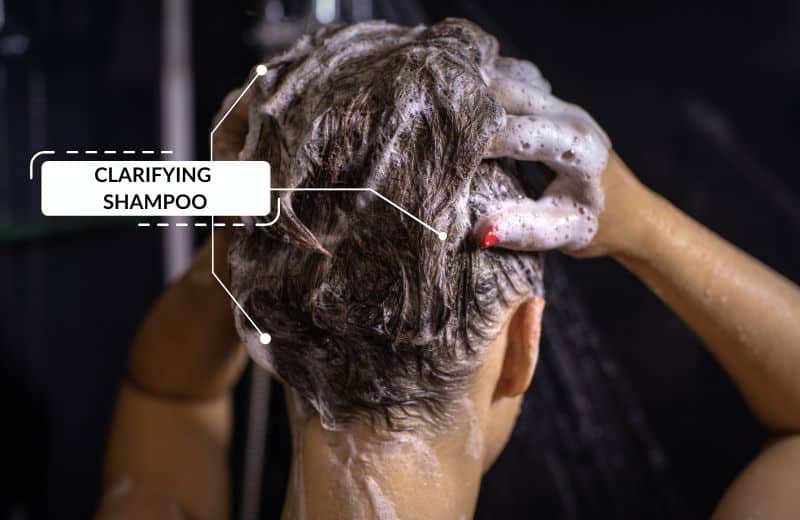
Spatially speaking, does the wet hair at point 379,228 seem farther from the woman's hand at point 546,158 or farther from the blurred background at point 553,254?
the blurred background at point 553,254

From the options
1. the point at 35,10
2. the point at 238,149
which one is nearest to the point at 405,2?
the point at 238,149

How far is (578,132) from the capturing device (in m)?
0.67

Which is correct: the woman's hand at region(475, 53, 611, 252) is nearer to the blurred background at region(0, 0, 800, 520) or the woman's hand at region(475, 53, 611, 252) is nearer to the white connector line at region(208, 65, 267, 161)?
the white connector line at region(208, 65, 267, 161)

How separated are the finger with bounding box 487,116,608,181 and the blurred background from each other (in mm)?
340

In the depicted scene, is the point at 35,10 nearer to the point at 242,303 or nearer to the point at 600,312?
the point at 242,303

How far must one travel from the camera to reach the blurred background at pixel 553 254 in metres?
1.01

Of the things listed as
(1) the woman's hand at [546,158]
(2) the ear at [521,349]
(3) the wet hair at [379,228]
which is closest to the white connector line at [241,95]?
(3) the wet hair at [379,228]

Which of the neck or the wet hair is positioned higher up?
the wet hair

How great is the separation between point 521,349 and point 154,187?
0.37m

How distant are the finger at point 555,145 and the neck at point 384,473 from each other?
0.89 feet

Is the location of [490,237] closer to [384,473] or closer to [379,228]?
[379,228]

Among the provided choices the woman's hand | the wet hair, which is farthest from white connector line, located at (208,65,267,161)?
the woman's hand

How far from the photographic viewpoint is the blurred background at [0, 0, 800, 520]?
101 centimetres

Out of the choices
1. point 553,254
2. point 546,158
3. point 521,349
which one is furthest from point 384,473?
point 553,254
